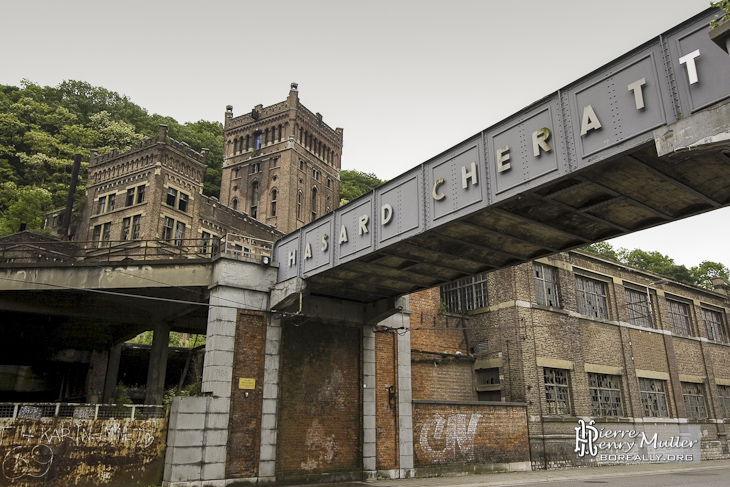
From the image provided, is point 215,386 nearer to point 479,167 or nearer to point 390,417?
point 390,417

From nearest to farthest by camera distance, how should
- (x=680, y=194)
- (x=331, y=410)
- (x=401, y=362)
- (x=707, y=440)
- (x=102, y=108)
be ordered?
(x=680, y=194)
(x=331, y=410)
(x=401, y=362)
(x=707, y=440)
(x=102, y=108)

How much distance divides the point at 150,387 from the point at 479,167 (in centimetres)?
1525

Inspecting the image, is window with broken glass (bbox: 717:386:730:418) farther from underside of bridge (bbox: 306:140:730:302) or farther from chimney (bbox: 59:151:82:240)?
chimney (bbox: 59:151:82:240)

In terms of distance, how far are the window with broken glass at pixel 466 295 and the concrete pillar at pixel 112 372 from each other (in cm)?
1530

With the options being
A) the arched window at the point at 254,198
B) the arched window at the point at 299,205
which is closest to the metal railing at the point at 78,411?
the arched window at the point at 299,205

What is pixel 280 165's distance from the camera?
63469mm

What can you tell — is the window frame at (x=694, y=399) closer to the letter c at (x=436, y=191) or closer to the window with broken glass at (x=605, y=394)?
the window with broken glass at (x=605, y=394)

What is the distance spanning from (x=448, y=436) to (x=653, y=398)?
46.1 ft

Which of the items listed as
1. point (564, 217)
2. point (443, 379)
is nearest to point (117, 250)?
point (443, 379)

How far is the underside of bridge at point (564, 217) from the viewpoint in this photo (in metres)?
8.87

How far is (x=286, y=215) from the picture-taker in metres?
60.8

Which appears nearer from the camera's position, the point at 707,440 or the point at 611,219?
the point at 611,219

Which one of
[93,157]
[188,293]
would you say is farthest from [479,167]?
[93,157]

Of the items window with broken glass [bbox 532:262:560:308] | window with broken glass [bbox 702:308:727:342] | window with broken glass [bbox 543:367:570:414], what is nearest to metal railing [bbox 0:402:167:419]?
window with broken glass [bbox 543:367:570:414]
